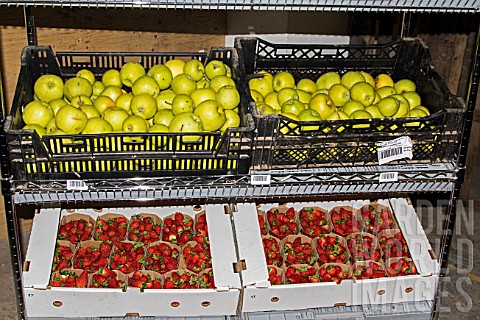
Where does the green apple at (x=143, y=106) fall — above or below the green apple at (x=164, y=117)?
above

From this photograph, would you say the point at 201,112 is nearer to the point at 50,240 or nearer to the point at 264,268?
the point at 264,268

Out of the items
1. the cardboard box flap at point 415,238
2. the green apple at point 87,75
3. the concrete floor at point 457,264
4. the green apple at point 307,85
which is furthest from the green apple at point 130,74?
the concrete floor at point 457,264

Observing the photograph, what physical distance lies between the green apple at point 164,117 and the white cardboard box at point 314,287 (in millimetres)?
629

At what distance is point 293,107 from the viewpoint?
218 cm

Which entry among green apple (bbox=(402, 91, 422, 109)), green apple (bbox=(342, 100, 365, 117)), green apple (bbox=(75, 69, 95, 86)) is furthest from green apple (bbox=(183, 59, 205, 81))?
green apple (bbox=(402, 91, 422, 109))

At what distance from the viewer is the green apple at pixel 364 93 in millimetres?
2273

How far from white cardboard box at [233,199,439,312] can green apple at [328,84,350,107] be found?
2.01ft

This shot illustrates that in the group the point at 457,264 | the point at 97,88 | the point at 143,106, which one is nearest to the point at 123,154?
the point at 143,106

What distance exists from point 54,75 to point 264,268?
1090 mm

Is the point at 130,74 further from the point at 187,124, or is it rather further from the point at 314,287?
the point at 314,287

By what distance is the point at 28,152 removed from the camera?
1829mm

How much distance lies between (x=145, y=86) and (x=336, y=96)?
728 millimetres

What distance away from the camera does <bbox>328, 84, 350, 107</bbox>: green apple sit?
2.31 metres

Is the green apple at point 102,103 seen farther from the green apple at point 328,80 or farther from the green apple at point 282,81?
the green apple at point 328,80
